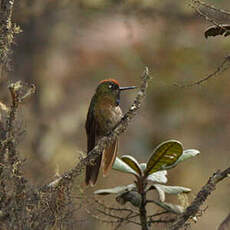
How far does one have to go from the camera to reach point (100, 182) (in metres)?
7.00

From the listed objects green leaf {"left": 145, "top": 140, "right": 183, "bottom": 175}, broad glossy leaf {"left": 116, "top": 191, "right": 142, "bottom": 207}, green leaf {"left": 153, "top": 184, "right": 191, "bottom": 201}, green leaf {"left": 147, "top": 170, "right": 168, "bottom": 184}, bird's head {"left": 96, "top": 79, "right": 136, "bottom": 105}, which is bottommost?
broad glossy leaf {"left": 116, "top": 191, "right": 142, "bottom": 207}

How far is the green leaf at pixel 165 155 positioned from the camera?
6.86ft

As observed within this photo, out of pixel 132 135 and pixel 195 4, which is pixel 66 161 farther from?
pixel 195 4

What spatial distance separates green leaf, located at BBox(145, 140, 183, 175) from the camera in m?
2.09

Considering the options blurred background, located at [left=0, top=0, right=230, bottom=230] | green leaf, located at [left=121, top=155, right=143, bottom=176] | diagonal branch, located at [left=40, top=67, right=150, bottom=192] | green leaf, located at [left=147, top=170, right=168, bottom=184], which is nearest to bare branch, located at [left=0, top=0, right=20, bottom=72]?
diagonal branch, located at [left=40, top=67, right=150, bottom=192]

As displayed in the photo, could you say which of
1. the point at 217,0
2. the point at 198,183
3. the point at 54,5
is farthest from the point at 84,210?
the point at 198,183

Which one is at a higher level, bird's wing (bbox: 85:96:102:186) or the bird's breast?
the bird's breast

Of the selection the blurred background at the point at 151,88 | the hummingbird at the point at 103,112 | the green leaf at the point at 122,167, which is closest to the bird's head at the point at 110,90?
the hummingbird at the point at 103,112

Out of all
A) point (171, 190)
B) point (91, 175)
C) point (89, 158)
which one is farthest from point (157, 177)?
point (91, 175)

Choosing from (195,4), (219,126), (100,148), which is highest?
(219,126)

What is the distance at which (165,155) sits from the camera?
2127 millimetres

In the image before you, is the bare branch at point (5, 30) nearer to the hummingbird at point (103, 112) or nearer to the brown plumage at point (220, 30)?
the brown plumage at point (220, 30)

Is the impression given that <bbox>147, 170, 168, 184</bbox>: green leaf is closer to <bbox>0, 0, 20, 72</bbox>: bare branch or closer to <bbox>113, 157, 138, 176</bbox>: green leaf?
<bbox>113, 157, 138, 176</bbox>: green leaf

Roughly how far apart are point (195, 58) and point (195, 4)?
4991 millimetres
